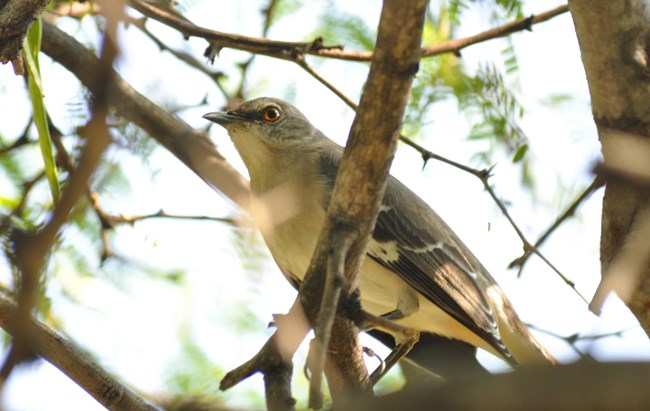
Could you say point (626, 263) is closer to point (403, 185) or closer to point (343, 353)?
point (343, 353)

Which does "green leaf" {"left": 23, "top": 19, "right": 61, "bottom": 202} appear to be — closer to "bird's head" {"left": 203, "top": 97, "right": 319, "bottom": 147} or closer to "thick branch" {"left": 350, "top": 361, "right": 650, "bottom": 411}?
"bird's head" {"left": 203, "top": 97, "right": 319, "bottom": 147}

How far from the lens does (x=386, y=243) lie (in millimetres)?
5703

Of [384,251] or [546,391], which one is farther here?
[384,251]

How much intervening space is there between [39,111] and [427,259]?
2.84 metres

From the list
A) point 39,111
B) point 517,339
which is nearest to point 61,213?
point 39,111

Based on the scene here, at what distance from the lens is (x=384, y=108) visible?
3107 mm

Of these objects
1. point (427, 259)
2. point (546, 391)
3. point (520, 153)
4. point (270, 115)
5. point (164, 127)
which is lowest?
point (427, 259)

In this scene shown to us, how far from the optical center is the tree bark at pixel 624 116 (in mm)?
3908

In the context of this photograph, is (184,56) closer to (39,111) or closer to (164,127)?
(164,127)

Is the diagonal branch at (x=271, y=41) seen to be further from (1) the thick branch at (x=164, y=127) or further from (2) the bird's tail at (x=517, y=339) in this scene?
(2) the bird's tail at (x=517, y=339)

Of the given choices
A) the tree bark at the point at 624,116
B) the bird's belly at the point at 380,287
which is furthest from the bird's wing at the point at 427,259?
the tree bark at the point at 624,116

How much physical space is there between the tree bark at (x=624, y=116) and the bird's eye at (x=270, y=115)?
9.40 feet

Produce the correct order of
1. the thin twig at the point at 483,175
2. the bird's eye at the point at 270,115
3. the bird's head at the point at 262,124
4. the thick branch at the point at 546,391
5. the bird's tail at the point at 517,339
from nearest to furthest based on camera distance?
1. the thick branch at the point at 546,391
2. the thin twig at the point at 483,175
3. the bird's tail at the point at 517,339
4. the bird's head at the point at 262,124
5. the bird's eye at the point at 270,115

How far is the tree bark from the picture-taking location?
3.91m
